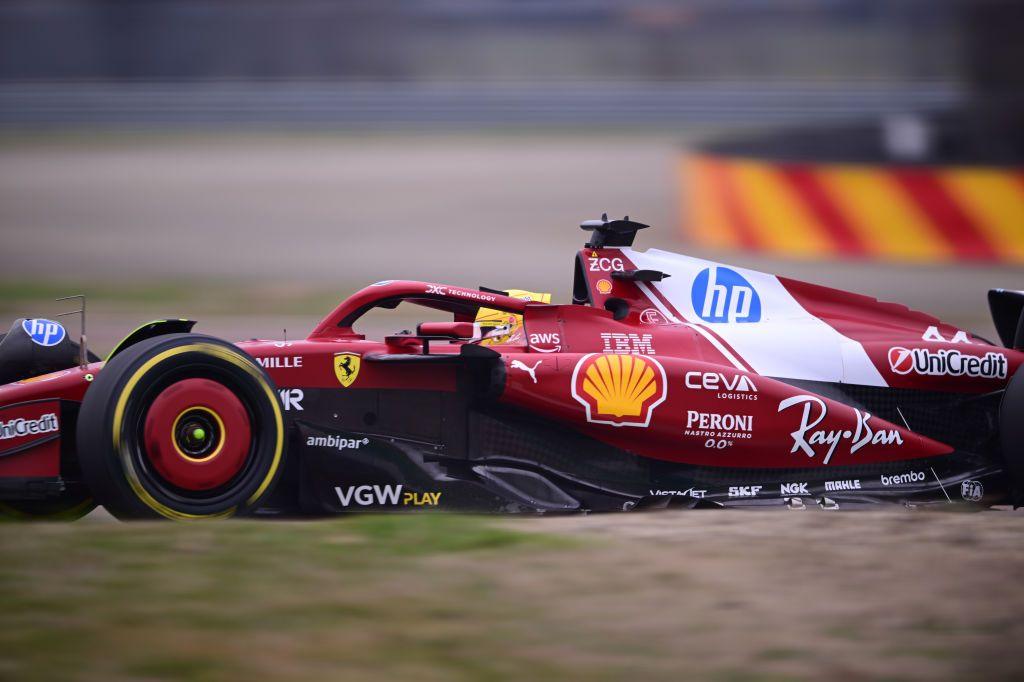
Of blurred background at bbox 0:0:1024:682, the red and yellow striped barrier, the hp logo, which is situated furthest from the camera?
the red and yellow striped barrier

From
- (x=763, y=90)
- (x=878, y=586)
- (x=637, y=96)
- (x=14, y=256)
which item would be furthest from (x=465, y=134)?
(x=878, y=586)

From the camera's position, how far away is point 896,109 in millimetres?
28000

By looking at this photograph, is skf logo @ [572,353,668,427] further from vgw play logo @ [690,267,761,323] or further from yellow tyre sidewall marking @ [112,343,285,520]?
yellow tyre sidewall marking @ [112,343,285,520]

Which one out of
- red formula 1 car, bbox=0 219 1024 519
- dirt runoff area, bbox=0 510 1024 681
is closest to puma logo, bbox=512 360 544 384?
red formula 1 car, bbox=0 219 1024 519

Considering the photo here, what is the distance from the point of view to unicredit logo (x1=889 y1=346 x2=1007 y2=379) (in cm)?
645

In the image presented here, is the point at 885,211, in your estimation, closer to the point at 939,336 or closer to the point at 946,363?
the point at 939,336

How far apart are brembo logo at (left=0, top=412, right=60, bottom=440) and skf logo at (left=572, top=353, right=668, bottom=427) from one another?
2414 millimetres

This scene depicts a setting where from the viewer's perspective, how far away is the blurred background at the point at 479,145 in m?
14.3

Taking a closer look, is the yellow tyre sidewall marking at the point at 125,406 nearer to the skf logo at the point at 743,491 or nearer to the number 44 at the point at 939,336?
the skf logo at the point at 743,491

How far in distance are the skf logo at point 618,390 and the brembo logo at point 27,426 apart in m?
2.41

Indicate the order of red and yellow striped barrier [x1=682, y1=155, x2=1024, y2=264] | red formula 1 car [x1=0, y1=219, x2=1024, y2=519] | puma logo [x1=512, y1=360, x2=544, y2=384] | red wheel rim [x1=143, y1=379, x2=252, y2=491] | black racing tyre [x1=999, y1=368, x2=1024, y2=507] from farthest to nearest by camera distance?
1. red and yellow striped barrier [x1=682, y1=155, x2=1024, y2=264]
2. black racing tyre [x1=999, y1=368, x2=1024, y2=507]
3. puma logo [x1=512, y1=360, x2=544, y2=384]
4. red formula 1 car [x1=0, y1=219, x2=1024, y2=519]
5. red wheel rim [x1=143, y1=379, x2=252, y2=491]

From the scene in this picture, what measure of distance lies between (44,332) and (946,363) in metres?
4.71

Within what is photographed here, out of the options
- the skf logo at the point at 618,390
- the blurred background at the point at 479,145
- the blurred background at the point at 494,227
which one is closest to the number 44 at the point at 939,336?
the blurred background at the point at 494,227

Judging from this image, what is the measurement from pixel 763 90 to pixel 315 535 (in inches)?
1040
